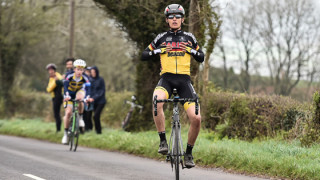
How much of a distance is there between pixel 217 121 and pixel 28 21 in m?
21.3

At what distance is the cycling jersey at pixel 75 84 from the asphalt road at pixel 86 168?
2.27 metres

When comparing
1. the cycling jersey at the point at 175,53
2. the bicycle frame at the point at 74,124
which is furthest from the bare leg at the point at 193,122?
the bicycle frame at the point at 74,124

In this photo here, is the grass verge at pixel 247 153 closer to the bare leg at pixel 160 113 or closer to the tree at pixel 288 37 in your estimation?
the bare leg at pixel 160 113

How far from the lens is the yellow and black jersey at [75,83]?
14172mm

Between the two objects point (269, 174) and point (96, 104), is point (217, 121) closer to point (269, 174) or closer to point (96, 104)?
point (96, 104)

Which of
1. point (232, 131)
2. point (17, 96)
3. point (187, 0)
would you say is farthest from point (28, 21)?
point (232, 131)

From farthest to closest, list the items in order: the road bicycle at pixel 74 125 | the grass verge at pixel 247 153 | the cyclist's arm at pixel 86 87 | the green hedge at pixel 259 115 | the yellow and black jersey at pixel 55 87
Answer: the yellow and black jersey at pixel 55 87
the cyclist's arm at pixel 86 87
the road bicycle at pixel 74 125
the green hedge at pixel 259 115
the grass verge at pixel 247 153

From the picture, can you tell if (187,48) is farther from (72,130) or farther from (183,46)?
(72,130)

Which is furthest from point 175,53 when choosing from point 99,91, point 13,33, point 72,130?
point 13,33

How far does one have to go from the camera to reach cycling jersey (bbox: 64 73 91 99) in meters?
14.2

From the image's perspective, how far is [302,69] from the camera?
44.6m

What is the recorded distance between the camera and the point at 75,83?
14266mm

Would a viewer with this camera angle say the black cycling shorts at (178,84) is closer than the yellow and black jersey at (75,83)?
Yes

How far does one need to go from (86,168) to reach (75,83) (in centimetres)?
488
